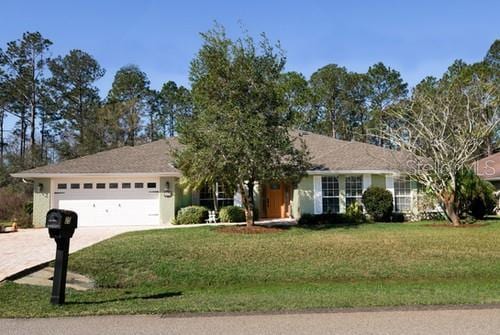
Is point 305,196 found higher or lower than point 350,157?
lower

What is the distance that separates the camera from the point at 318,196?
68.7 ft

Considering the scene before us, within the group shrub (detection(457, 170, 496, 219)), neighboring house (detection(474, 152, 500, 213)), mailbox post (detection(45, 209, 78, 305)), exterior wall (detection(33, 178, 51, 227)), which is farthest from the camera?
neighboring house (detection(474, 152, 500, 213))

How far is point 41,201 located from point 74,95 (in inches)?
937

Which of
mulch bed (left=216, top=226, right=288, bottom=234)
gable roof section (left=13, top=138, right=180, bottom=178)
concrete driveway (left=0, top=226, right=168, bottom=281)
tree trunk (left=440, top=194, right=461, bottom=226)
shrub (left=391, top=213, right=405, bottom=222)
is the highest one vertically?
gable roof section (left=13, top=138, right=180, bottom=178)

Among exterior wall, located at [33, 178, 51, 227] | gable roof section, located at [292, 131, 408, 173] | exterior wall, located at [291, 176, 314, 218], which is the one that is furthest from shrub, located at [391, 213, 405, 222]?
exterior wall, located at [33, 178, 51, 227]

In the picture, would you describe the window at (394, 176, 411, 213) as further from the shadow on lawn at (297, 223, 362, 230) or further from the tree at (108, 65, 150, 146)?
the tree at (108, 65, 150, 146)

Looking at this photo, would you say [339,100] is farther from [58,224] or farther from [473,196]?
[58,224]

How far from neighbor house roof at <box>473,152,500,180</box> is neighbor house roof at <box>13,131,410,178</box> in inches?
317

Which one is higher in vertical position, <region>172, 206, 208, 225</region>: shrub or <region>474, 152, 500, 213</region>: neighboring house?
<region>474, 152, 500, 213</region>: neighboring house

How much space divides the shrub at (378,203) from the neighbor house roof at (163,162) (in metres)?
1.24

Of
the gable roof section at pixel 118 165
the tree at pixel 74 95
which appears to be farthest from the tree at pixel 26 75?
the gable roof section at pixel 118 165

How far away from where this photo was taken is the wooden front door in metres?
22.9

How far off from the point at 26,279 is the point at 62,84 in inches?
1425

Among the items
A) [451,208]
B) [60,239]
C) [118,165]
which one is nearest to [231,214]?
[118,165]
